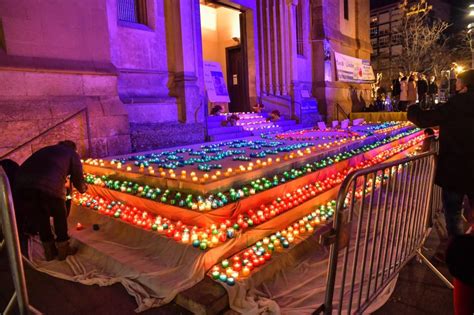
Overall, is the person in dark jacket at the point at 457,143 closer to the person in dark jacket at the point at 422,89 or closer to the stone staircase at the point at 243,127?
the stone staircase at the point at 243,127

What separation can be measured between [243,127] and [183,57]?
3069mm

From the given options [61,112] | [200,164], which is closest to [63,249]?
[200,164]

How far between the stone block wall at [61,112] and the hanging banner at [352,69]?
1298 centimetres

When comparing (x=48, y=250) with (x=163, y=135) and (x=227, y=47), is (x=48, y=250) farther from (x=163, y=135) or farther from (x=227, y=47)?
(x=227, y=47)

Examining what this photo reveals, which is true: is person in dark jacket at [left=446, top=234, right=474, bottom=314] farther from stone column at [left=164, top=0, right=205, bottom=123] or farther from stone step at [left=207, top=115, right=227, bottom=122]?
stone step at [left=207, top=115, right=227, bottom=122]

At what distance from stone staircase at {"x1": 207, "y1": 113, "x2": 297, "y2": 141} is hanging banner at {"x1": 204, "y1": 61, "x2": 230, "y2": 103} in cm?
128

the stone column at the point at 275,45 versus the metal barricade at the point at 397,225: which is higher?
the stone column at the point at 275,45

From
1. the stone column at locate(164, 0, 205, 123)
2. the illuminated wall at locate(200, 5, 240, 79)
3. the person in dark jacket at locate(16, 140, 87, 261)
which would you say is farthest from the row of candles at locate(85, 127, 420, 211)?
the illuminated wall at locate(200, 5, 240, 79)

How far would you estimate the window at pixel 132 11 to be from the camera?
9348 mm

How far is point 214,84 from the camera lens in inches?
531

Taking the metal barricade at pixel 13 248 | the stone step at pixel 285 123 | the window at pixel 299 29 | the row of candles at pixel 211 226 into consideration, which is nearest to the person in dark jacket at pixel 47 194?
the row of candles at pixel 211 226

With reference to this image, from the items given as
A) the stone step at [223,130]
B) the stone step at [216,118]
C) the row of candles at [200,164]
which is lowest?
the row of candles at [200,164]

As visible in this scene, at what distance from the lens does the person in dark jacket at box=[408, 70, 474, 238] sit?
11.8 ft

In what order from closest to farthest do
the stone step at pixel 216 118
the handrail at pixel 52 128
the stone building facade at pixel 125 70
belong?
the handrail at pixel 52 128 < the stone building facade at pixel 125 70 < the stone step at pixel 216 118
